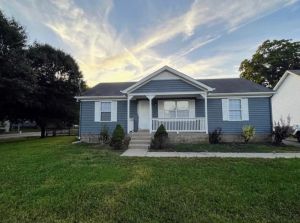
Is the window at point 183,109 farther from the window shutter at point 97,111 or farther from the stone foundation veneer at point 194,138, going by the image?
the window shutter at point 97,111

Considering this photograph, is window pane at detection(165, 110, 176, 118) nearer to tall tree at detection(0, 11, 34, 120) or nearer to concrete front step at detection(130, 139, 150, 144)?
concrete front step at detection(130, 139, 150, 144)

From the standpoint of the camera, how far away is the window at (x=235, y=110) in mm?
14945

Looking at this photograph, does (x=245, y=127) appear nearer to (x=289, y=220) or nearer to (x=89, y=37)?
(x=289, y=220)

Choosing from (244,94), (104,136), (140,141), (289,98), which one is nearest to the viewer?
(140,141)

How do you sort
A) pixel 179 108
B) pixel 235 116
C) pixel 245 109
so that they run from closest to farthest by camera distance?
pixel 245 109
pixel 235 116
pixel 179 108

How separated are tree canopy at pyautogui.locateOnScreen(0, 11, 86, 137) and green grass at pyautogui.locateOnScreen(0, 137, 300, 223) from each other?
38.6 ft

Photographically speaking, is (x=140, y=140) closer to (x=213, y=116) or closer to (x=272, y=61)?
(x=213, y=116)

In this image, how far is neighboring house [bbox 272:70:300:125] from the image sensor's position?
20680 millimetres

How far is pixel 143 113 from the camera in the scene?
1587 cm

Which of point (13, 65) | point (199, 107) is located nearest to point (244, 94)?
point (199, 107)

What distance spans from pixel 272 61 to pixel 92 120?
3109 centimetres

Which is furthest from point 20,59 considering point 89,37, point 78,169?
point 78,169

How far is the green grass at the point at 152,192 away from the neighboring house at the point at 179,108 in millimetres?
6823

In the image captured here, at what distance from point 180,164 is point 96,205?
4010 mm
